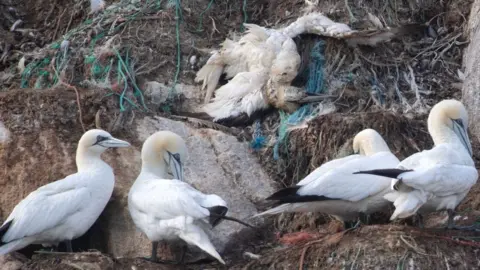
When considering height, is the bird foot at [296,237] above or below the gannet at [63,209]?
below

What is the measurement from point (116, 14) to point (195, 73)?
50.8 inches

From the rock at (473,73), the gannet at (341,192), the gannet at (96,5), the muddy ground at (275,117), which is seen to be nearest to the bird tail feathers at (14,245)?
the muddy ground at (275,117)

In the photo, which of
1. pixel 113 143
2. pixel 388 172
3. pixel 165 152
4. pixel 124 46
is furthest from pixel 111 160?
pixel 388 172

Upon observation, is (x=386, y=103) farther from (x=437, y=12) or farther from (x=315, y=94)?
(x=437, y=12)

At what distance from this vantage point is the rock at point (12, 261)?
1034cm

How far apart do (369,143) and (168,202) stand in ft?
6.37

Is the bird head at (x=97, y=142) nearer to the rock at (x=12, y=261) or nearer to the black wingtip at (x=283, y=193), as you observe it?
the rock at (x=12, y=261)

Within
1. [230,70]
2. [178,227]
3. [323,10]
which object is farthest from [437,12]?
[178,227]

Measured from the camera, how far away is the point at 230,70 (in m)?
13.5

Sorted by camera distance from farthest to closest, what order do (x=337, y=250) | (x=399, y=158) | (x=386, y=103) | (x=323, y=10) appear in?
(x=323, y=10)
(x=386, y=103)
(x=399, y=158)
(x=337, y=250)

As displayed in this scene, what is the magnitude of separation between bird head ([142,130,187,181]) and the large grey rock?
18.6 inches

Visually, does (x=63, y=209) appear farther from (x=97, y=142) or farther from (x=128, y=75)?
(x=128, y=75)

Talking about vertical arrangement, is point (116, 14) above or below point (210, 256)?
above

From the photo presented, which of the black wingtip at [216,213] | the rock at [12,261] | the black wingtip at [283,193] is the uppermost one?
the black wingtip at [283,193]
